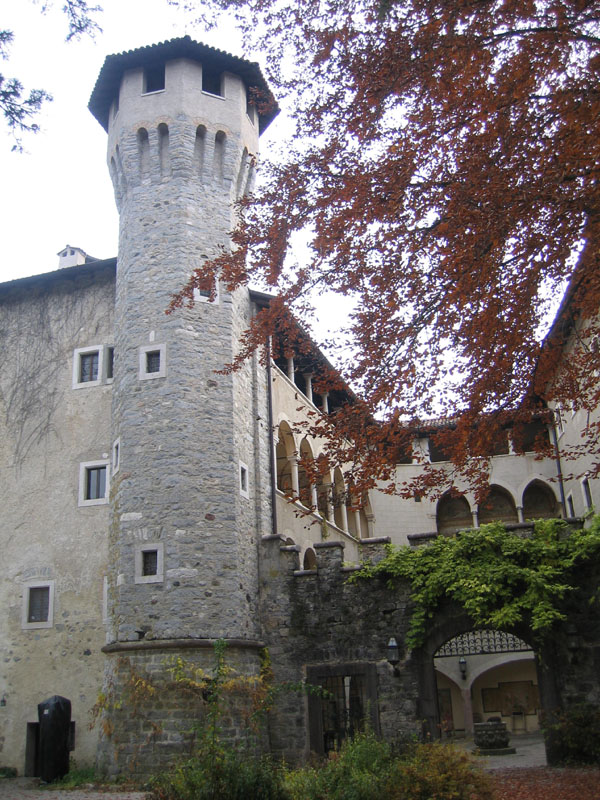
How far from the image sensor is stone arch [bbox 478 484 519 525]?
2877cm

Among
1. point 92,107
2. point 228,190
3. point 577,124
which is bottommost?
point 577,124

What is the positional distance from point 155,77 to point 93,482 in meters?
9.82

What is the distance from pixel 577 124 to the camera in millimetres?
8453

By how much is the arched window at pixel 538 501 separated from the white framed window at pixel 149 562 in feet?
54.7

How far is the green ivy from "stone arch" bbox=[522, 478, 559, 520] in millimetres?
12923

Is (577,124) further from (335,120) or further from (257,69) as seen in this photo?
(257,69)

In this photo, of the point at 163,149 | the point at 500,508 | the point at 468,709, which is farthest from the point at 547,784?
the point at 500,508

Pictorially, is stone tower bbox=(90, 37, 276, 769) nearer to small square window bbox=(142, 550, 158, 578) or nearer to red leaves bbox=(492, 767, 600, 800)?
small square window bbox=(142, 550, 158, 578)

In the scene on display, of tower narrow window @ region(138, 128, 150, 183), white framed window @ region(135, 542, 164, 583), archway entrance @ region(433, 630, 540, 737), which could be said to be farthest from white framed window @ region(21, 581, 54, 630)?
archway entrance @ region(433, 630, 540, 737)

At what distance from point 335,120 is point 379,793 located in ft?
25.4

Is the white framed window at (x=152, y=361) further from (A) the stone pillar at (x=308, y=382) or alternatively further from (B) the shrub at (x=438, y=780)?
(B) the shrub at (x=438, y=780)

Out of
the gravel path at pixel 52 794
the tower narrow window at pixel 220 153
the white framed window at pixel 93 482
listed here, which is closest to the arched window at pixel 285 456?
the white framed window at pixel 93 482

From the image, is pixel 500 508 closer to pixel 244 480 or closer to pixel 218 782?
pixel 244 480

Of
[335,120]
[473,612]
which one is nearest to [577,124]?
[335,120]
